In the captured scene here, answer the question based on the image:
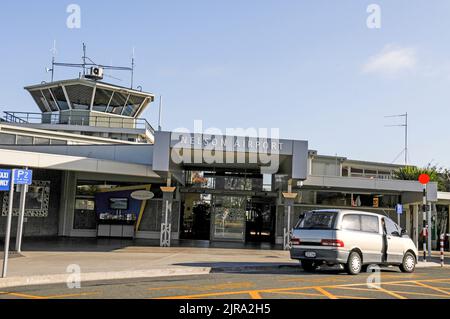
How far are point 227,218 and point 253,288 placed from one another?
55.8 feet

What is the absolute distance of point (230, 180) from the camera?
92.5ft

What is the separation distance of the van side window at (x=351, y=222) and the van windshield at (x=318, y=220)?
31 centimetres

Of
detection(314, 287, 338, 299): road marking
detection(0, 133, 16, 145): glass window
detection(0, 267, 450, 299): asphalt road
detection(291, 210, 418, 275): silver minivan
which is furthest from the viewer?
detection(0, 133, 16, 145): glass window

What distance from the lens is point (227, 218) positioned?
92.4 feet

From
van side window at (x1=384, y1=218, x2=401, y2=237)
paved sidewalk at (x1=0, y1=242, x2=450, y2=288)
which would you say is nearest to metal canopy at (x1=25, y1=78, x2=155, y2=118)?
paved sidewalk at (x1=0, y1=242, x2=450, y2=288)

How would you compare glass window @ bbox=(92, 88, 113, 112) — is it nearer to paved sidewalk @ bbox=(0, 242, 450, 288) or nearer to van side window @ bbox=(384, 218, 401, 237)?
paved sidewalk @ bbox=(0, 242, 450, 288)

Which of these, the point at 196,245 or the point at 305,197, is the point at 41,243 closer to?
the point at 196,245

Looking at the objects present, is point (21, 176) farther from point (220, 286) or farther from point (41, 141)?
point (41, 141)

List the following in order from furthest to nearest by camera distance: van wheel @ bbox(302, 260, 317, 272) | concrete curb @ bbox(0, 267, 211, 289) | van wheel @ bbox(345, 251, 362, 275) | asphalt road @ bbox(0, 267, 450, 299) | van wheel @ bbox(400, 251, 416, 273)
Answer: van wheel @ bbox(400, 251, 416, 273)
van wheel @ bbox(302, 260, 317, 272)
van wheel @ bbox(345, 251, 362, 275)
concrete curb @ bbox(0, 267, 211, 289)
asphalt road @ bbox(0, 267, 450, 299)

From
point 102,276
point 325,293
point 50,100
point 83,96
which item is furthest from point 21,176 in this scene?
point 50,100

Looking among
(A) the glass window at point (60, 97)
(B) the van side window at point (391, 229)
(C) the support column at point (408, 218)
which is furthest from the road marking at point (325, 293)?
(A) the glass window at point (60, 97)

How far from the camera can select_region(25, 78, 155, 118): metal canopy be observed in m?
38.3

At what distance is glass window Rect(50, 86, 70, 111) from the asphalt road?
2843 centimetres
